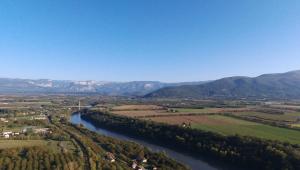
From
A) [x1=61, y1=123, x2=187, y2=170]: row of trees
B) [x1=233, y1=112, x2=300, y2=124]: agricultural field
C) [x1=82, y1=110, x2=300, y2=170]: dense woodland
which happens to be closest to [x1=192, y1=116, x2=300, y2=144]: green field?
[x1=82, y1=110, x2=300, y2=170]: dense woodland

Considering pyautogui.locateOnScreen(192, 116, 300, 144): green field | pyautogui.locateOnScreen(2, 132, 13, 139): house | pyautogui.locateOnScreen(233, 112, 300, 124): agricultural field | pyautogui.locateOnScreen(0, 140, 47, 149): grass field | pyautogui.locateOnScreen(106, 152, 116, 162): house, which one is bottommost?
pyautogui.locateOnScreen(106, 152, 116, 162): house

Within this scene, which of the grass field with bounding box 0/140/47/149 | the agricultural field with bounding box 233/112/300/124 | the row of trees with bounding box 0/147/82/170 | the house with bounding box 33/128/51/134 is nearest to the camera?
the row of trees with bounding box 0/147/82/170

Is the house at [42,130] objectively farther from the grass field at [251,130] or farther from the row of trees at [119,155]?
the grass field at [251,130]

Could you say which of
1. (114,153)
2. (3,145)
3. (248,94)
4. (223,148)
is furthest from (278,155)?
(248,94)

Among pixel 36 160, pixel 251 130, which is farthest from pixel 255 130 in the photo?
pixel 36 160

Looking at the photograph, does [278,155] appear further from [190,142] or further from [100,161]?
[100,161]

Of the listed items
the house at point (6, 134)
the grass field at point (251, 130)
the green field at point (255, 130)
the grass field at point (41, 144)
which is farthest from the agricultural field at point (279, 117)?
the house at point (6, 134)

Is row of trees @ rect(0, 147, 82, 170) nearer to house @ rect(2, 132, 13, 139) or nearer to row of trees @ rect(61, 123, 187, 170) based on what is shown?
row of trees @ rect(61, 123, 187, 170)

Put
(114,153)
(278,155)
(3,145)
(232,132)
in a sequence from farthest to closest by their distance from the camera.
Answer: (232,132), (3,145), (114,153), (278,155)

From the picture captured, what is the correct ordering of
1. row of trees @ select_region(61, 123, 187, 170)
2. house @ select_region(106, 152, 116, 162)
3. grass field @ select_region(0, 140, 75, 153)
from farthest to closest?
1. grass field @ select_region(0, 140, 75, 153)
2. house @ select_region(106, 152, 116, 162)
3. row of trees @ select_region(61, 123, 187, 170)
